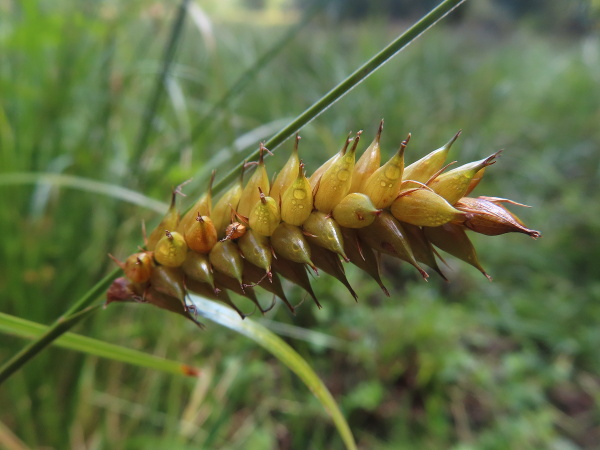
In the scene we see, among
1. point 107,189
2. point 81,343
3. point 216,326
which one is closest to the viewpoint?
point 81,343

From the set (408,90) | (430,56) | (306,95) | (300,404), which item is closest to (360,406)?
(300,404)

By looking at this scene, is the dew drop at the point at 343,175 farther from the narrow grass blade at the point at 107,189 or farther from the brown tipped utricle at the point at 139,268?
the narrow grass blade at the point at 107,189

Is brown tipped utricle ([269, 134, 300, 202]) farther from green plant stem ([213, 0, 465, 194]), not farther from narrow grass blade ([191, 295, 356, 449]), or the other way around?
narrow grass blade ([191, 295, 356, 449])

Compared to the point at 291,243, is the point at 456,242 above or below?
below

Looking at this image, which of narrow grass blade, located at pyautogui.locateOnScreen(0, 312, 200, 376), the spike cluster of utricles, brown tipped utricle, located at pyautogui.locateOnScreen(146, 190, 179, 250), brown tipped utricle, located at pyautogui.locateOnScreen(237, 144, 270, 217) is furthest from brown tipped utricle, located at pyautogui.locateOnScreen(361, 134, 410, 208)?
Answer: narrow grass blade, located at pyautogui.locateOnScreen(0, 312, 200, 376)

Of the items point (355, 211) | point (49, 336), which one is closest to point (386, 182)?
point (355, 211)

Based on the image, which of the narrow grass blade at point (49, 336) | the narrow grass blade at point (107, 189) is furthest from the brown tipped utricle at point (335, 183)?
the narrow grass blade at point (107, 189)

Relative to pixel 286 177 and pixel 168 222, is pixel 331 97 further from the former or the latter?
pixel 168 222
